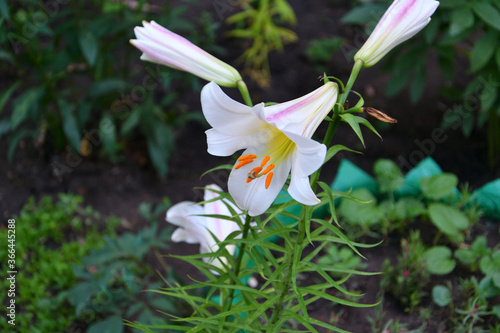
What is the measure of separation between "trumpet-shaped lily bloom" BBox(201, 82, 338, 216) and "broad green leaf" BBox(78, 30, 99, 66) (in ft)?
4.99

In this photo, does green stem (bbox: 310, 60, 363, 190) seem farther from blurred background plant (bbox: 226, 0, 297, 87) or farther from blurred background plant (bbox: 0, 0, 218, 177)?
blurred background plant (bbox: 226, 0, 297, 87)

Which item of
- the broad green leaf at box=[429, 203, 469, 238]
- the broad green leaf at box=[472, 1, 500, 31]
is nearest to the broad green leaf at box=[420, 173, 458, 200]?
the broad green leaf at box=[429, 203, 469, 238]

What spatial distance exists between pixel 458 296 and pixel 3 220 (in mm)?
2064

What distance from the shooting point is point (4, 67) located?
3.16 metres

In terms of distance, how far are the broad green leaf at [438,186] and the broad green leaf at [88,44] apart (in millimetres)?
1493

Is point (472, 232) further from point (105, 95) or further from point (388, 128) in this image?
point (105, 95)

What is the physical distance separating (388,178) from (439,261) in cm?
41

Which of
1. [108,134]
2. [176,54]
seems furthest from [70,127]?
[176,54]

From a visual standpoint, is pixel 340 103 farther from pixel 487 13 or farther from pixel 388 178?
pixel 487 13

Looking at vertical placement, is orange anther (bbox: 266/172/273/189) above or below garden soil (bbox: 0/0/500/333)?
above

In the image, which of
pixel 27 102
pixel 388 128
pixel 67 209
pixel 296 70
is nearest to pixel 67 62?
pixel 27 102

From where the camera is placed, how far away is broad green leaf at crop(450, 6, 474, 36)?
195cm

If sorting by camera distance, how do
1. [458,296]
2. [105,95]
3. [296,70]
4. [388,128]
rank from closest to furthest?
[458,296] < [105,95] < [388,128] < [296,70]

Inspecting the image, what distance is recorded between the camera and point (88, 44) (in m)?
2.32
